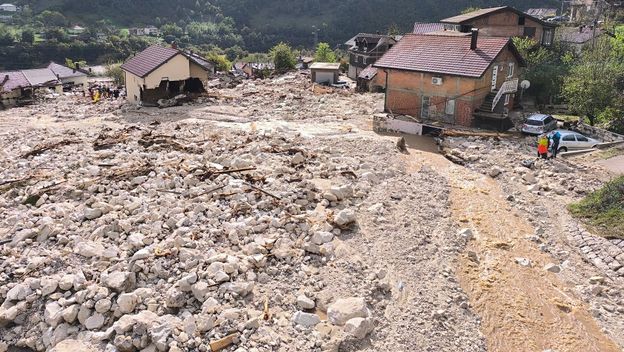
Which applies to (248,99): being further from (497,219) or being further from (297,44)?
(297,44)

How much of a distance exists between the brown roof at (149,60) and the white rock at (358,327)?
27.1 m

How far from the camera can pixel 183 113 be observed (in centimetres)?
2975

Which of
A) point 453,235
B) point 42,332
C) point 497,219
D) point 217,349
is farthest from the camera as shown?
point 497,219

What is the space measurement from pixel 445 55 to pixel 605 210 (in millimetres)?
14250

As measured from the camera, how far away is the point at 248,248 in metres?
12.0

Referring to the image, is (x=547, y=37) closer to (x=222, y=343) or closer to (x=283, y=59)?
(x=283, y=59)

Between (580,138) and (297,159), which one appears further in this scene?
(580,138)

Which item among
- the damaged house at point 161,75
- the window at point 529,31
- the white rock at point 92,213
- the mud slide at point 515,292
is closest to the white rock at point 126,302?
the white rock at point 92,213

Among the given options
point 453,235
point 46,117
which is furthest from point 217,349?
point 46,117

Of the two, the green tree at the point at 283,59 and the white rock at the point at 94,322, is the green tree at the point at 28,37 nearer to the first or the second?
the green tree at the point at 283,59

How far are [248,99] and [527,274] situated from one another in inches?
1027

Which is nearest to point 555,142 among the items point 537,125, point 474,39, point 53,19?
point 537,125

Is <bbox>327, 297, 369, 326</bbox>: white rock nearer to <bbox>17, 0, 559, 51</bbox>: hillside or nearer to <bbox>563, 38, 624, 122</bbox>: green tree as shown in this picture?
<bbox>563, 38, 624, 122</bbox>: green tree

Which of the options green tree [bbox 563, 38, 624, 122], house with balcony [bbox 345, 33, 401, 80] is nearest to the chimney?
green tree [bbox 563, 38, 624, 122]
